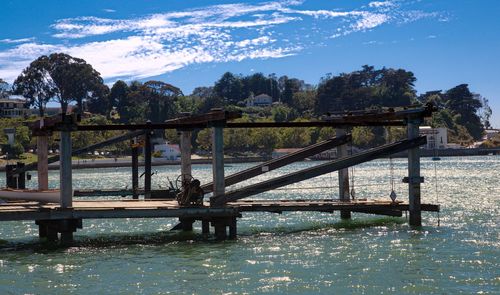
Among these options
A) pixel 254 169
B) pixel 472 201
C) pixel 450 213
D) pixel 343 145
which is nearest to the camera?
pixel 254 169

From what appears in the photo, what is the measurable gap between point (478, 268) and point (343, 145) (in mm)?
13452

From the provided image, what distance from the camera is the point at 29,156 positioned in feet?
568

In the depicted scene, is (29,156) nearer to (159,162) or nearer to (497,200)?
(159,162)

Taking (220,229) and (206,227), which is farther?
(206,227)

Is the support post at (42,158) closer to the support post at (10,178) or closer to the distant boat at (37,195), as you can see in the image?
the distant boat at (37,195)

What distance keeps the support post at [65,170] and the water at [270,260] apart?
1791 mm

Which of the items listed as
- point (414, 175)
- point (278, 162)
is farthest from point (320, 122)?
point (414, 175)

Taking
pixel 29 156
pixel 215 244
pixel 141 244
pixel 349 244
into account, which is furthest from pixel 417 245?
pixel 29 156

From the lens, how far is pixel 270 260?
24641mm

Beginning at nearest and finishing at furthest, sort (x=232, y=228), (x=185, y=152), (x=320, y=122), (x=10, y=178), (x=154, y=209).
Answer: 1. (x=154, y=209)
2. (x=232, y=228)
3. (x=320, y=122)
4. (x=185, y=152)
5. (x=10, y=178)

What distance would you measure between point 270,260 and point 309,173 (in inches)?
250

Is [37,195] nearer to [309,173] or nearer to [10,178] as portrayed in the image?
[309,173]

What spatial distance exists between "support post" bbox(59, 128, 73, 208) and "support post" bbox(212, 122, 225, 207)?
5365 mm

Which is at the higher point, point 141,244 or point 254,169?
point 254,169
